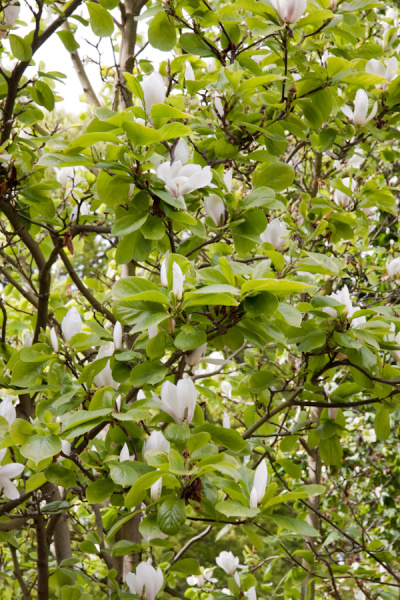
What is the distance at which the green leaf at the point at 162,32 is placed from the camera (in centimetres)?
160

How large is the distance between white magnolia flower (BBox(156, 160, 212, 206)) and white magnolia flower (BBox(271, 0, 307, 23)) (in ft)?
1.32

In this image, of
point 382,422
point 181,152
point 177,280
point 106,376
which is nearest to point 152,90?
point 181,152

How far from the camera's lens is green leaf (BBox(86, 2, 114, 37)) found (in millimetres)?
1725

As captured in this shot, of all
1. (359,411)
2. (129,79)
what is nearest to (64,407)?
(129,79)

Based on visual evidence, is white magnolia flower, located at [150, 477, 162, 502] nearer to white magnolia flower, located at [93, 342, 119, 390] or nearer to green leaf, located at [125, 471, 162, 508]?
green leaf, located at [125, 471, 162, 508]

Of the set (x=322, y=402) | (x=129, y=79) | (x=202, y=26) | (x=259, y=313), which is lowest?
(x=322, y=402)

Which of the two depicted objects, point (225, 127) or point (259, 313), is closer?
point (259, 313)

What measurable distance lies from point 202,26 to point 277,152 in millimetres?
407

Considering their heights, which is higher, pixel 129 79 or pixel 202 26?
pixel 202 26

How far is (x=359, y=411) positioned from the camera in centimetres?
398

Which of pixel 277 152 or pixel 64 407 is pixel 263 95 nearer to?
pixel 277 152

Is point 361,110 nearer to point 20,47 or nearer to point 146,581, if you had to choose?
point 20,47

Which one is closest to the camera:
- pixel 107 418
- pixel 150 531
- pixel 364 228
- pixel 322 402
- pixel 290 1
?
pixel 150 531

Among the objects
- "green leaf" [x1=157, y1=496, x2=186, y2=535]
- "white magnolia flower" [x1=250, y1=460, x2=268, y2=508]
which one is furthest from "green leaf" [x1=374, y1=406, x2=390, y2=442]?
"green leaf" [x1=157, y1=496, x2=186, y2=535]
